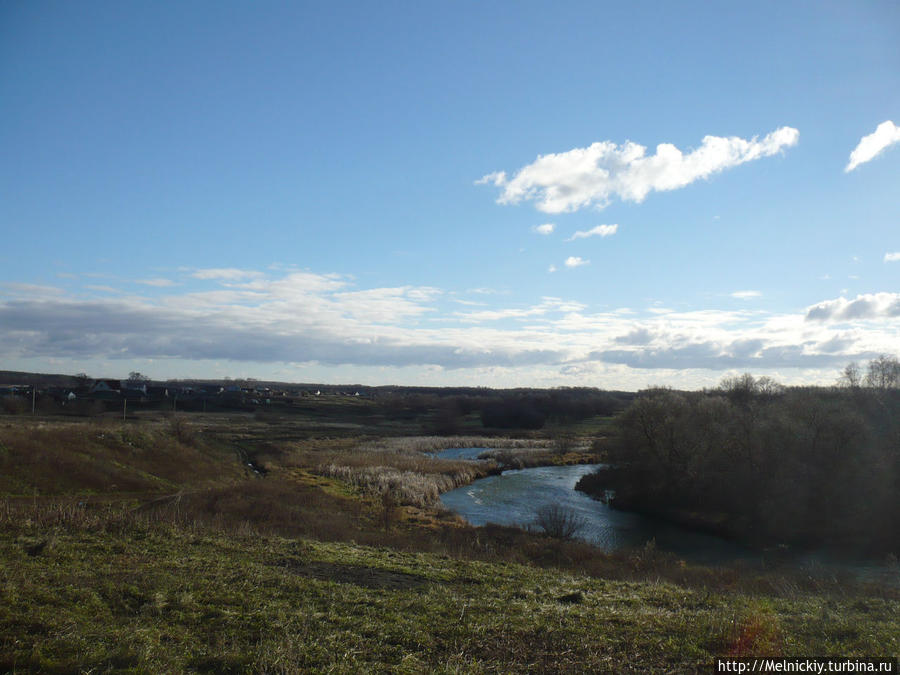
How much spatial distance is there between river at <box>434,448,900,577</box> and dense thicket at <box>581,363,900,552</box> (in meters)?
2.85

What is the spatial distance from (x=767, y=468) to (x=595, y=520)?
1314 centimetres

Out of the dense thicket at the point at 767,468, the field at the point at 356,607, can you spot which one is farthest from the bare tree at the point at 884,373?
the field at the point at 356,607

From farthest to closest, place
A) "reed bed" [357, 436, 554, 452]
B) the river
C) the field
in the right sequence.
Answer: "reed bed" [357, 436, 554, 452], the river, the field

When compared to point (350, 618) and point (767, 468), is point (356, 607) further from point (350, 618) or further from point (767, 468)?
point (767, 468)

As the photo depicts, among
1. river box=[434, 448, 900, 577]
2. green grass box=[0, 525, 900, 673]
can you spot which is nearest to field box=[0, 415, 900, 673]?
green grass box=[0, 525, 900, 673]

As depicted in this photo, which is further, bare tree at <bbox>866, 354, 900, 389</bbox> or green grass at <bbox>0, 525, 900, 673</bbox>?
bare tree at <bbox>866, 354, 900, 389</bbox>

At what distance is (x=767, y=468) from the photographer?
132ft

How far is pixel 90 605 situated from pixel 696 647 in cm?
960

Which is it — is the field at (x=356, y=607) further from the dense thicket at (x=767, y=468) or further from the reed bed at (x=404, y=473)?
the reed bed at (x=404, y=473)

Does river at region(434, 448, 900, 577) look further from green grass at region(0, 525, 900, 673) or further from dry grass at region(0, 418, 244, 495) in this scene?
dry grass at region(0, 418, 244, 495)

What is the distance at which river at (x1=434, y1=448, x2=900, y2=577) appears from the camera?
30.6 m

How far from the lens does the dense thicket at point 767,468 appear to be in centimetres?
3519

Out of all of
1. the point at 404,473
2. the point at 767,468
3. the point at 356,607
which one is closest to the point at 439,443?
the point at 404,473

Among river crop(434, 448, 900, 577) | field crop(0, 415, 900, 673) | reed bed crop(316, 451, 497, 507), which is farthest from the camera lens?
reed bed crop(316, 451, 497, 507)
